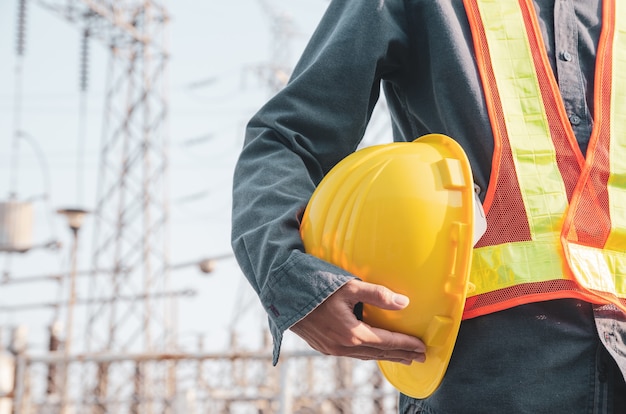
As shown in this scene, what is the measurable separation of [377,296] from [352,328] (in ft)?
0.21

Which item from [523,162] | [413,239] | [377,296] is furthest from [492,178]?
[377,296]

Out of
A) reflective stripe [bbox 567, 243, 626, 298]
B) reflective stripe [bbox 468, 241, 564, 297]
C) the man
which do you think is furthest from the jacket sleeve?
reflective stripe [bbox 567, 243, 626, 298]

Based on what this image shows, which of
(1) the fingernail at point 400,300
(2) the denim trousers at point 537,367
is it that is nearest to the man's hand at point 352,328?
(1) the fingernail at point 400,300

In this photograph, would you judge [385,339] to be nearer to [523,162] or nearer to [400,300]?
[400,300]

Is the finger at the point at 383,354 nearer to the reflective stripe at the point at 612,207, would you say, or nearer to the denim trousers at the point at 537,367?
the denim trousers at the point at 537,367

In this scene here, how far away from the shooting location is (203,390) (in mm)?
6762

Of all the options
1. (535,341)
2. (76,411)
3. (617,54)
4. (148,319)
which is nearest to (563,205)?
(535,341)

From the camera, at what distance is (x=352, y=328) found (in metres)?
1.29

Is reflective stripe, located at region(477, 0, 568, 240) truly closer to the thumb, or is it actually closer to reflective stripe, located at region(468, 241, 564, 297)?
reflective stripe, located at region(468, 241, 564, 297)

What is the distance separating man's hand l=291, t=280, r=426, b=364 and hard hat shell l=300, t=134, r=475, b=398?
0.10 feet

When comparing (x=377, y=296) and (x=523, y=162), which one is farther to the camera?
(x=523, y=162)

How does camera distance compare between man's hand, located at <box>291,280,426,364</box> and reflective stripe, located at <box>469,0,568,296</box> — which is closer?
man's hand, located at <box>291,280,426,364</box>

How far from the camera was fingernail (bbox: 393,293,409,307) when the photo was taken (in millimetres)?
1299

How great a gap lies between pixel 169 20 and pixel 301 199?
1712 cm
